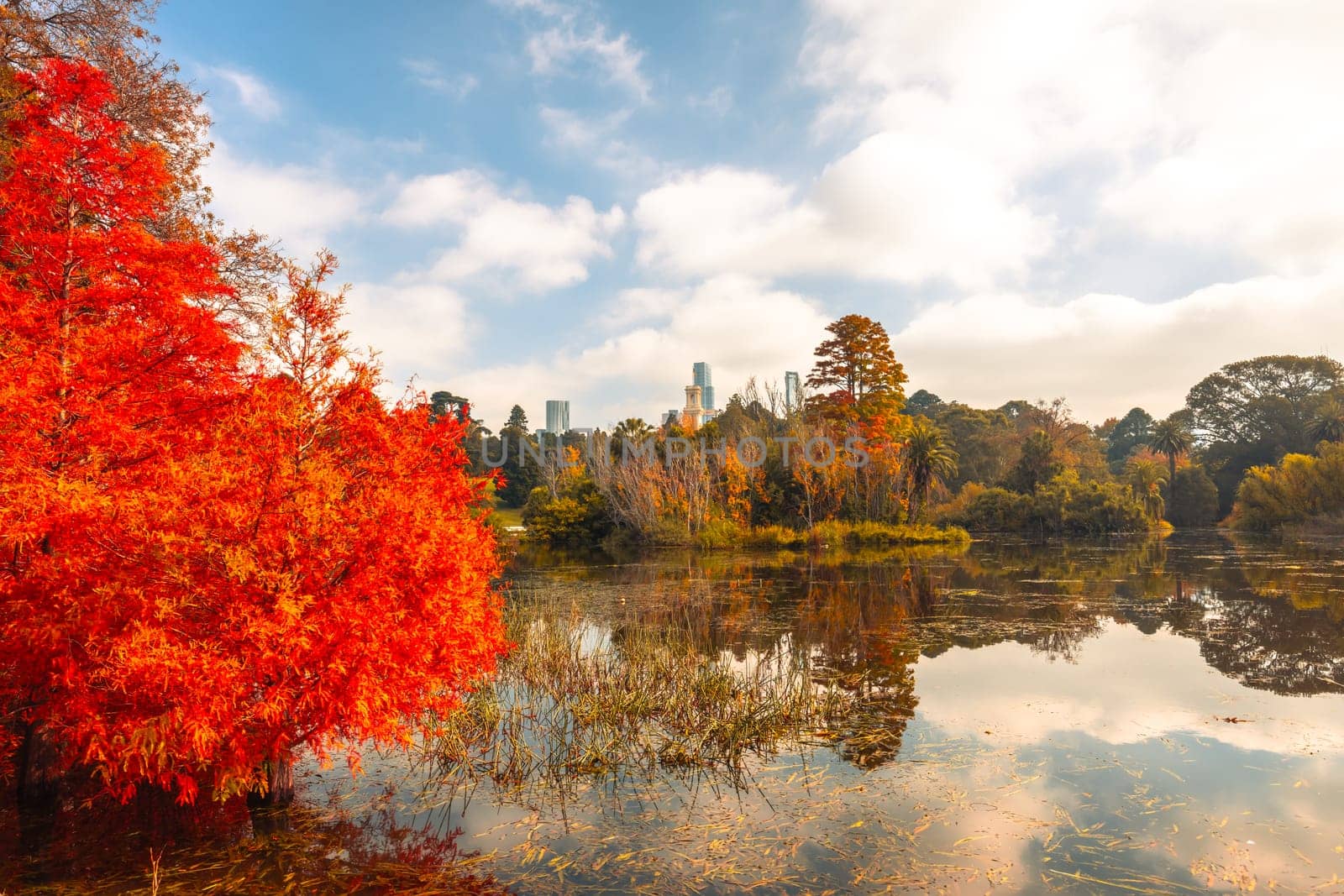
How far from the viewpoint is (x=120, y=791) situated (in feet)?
17.2

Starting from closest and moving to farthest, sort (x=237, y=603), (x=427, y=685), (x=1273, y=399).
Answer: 1. (x=237, y=603)
2. (x=427, y=685)
3. (x=1273, y=399)

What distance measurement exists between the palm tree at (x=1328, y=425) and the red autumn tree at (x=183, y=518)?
51.7 meters

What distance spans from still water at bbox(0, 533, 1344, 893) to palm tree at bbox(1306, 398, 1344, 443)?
4122cm

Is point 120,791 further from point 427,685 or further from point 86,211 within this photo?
point 86,211

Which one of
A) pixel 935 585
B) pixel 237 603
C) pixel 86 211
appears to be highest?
pixel 86 211

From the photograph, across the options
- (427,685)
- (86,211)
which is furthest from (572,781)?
(86,211)

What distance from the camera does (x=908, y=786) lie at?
5.60 m

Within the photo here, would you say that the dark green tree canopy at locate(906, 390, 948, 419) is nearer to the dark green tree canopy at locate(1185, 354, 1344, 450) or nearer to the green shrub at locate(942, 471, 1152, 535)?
the dark green tree canopy at locate(1185, 354, 1344, 450)

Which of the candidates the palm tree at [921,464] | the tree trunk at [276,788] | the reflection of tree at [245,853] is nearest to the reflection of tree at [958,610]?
the reflection of tree at [245,853]

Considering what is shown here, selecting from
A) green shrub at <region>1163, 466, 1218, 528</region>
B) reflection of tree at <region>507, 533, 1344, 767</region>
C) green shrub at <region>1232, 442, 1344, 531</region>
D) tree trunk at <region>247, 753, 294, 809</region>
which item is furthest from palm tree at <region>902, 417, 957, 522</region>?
tree trunk at <region>247, 753, 294, 809</region>

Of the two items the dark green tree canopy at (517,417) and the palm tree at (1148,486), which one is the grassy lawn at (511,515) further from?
Result: the palm tree at (1148,486)

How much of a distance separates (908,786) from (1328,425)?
51.7 m

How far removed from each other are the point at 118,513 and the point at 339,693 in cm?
167

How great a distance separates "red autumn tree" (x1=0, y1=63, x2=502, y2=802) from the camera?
417cm
